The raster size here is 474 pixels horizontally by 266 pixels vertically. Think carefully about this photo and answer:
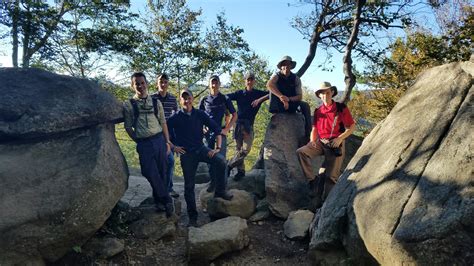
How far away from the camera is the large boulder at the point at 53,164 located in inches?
213

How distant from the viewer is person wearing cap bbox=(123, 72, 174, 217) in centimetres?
662

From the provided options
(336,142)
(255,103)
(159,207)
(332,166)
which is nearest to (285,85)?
(255,103)

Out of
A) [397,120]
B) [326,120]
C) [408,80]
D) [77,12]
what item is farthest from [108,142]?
[408,80]

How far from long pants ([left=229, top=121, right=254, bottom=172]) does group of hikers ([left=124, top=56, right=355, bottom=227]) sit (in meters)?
0.51

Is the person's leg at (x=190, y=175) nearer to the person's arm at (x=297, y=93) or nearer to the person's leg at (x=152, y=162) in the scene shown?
the person's leg at (x=152, y=162)

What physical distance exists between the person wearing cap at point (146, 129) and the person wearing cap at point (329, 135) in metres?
3.06

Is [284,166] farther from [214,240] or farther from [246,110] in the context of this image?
[214,240]

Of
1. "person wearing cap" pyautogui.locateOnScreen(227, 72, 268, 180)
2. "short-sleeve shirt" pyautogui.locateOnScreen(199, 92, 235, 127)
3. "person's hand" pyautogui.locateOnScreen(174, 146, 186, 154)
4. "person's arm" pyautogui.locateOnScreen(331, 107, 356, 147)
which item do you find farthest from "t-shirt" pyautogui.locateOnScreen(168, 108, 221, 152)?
"person's arm" pyautogui.locateOnScreen(331, 107, 356, 147)

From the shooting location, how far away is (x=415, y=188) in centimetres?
452

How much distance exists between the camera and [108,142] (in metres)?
6.77

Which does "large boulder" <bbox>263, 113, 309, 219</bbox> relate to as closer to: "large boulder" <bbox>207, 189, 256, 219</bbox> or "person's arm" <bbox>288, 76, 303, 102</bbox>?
"large boulder" <bbox>207, 189, 256, 219</bbox>

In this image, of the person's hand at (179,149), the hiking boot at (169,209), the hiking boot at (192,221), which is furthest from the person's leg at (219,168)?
the hiking boot at (169,209)

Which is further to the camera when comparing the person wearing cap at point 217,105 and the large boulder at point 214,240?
the person wearing cap at point 217,105

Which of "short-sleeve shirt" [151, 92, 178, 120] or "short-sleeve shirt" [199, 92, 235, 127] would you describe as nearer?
"short-sleeve shirt" [151, 92, 178, 120]
